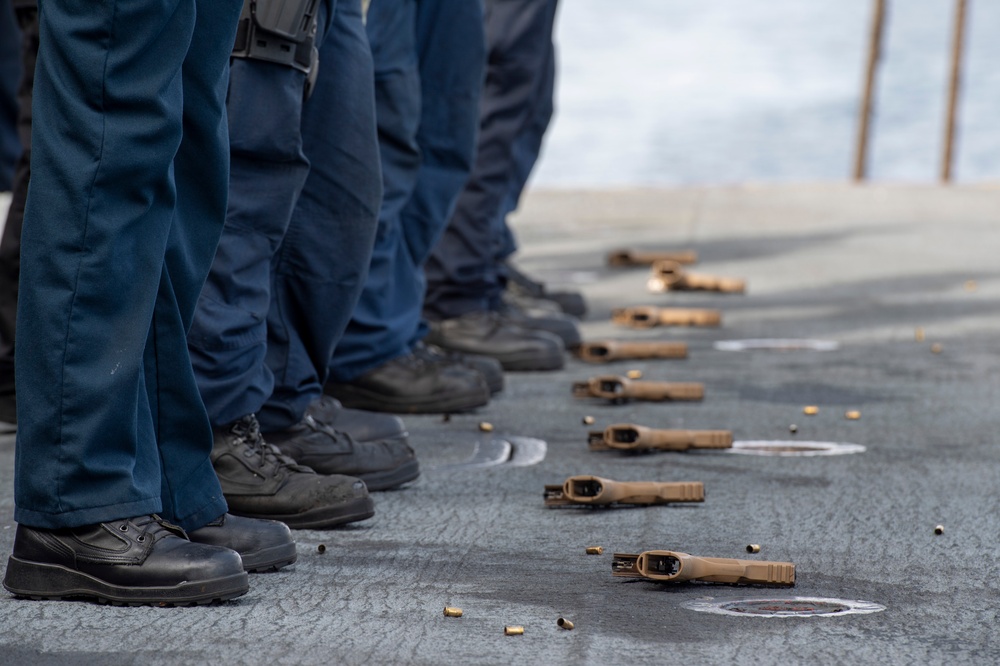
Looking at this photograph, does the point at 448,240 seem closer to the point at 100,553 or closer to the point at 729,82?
the point at 100,553

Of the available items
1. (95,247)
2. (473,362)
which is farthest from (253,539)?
(473,362)

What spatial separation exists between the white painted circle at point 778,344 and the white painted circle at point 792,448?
1441 mm

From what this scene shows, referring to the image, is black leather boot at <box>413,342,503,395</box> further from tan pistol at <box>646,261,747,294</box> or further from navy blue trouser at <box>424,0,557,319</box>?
tan pistol at <box>646,261,747,294</box>

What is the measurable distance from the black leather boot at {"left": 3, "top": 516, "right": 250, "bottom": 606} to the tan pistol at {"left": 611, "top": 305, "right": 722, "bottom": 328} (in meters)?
3.27

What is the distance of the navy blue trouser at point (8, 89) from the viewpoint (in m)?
5.43

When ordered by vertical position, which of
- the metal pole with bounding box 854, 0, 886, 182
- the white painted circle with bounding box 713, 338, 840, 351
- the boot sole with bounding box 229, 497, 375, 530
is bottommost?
the boot sole with bounding box 229, 497, 375, 530

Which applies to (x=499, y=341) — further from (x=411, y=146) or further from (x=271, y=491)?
(x=271, y=491)

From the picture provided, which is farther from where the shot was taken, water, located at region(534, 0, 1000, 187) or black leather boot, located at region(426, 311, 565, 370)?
water, located at region(534, 0, 1000, 187)

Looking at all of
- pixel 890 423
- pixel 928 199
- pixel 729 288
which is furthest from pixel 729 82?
pixel 890 423

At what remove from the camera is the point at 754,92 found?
1564 inches

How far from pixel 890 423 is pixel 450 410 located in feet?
3.43

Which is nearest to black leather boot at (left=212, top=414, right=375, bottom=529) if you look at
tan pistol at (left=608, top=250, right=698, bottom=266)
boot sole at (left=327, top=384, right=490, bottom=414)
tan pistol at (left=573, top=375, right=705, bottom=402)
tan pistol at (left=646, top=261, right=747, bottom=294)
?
boot sole at (left=327, top=384, right=490, bottom=414)

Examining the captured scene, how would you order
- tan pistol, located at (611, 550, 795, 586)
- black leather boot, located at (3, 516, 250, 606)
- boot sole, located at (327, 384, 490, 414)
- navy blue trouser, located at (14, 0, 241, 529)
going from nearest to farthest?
navy blue trouser, located at (14, 0, 241, 529)
black leather boot, located at (3, 516, 250, 606)
tan pistol, located at (611, 550, 795, 586)
boot sole, located at (327, 384, 490, 414)

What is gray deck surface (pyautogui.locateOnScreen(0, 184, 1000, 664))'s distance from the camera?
5.99 feet
